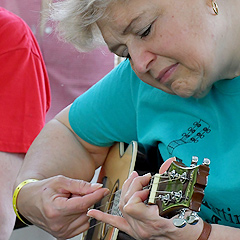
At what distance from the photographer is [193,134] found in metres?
1.28

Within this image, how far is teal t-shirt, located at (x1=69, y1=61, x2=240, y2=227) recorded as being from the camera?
1173 mm

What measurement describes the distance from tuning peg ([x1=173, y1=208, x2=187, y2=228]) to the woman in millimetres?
28

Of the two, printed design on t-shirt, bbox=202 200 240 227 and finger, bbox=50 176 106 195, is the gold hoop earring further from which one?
finger, bbox=50 176 106 195

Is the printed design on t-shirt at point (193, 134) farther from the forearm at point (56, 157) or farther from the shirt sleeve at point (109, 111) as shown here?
the forearm at point (56, 157)

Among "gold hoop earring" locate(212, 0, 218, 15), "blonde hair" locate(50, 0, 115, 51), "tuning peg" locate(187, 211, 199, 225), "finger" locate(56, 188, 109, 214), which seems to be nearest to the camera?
"tuning peg" locate(187, 211, 199, 225)

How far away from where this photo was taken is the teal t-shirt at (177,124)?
46.2 inches

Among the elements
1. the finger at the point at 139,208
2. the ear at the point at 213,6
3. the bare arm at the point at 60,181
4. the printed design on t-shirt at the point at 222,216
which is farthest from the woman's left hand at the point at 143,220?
the ear at the point at 213,6

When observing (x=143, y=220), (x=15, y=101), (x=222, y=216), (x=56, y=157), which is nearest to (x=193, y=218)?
(x=143, y=220)

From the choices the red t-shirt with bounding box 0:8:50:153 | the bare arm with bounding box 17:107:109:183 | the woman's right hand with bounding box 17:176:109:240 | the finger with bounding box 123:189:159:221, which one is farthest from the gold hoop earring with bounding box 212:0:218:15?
the red t-shirt with bounding box 0:8:50:153

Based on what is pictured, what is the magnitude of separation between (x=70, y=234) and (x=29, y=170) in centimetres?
25

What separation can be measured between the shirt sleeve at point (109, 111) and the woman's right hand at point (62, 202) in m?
0.24

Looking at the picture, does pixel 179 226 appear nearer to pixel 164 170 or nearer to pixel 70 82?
pixel 164 170

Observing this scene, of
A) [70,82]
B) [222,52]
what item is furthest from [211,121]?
[70,82]

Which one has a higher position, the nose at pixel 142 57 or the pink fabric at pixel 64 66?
the nose at pixel 142 57
